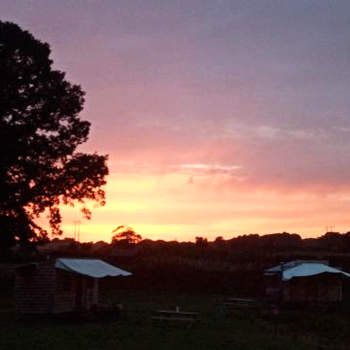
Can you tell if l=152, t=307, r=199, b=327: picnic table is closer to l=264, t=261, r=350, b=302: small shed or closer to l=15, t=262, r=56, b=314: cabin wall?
l=15, t=262, r=56, b=314: cabin wall

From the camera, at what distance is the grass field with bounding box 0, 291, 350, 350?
24609mm

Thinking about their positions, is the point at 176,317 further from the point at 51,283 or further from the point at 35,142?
the point at 35,142

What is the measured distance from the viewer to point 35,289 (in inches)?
1428

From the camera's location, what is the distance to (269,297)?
51562 millimetres

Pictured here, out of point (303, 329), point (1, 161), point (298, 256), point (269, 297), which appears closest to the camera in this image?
point (303, 329)

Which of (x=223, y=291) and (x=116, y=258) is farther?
(x=116, y=258)

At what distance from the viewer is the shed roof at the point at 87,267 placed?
3528cm

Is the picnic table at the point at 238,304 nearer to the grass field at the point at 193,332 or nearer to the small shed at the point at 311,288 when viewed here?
the grass field at the point at 193,332

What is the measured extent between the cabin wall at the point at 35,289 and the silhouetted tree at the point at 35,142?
690 cm

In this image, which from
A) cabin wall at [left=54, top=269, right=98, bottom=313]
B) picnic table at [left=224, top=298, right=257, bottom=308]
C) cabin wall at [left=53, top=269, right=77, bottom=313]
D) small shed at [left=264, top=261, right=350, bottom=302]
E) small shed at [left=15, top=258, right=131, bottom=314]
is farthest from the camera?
small shed at [left=264, top=261, right=350, bottom=302]

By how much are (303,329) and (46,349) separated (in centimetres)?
1320

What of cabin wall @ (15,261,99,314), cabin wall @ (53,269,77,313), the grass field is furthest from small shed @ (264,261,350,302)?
cabin wall @ (15,261,99,314)

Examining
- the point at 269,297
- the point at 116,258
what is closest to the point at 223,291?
the point at 269,297

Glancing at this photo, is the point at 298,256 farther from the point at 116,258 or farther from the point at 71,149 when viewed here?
the point at 71,149
